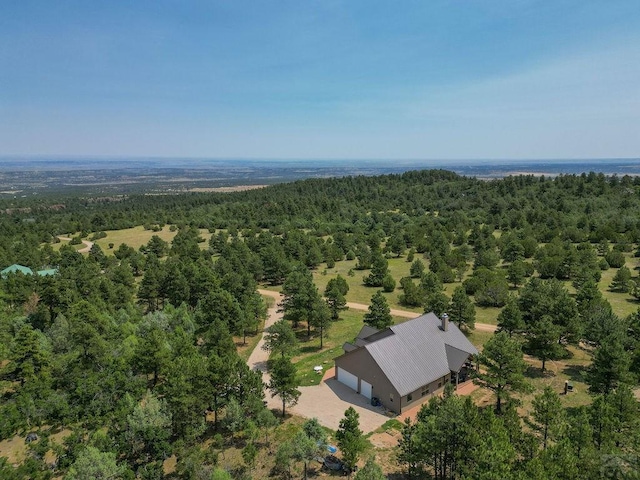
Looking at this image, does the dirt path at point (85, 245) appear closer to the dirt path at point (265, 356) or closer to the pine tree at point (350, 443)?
the dirt path at point (265, 356)

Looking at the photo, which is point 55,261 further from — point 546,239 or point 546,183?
point 546,183

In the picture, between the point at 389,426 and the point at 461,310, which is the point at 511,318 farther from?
the point at 389,426

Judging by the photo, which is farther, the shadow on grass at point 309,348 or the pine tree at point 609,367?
the shadow on grass at point 309,348

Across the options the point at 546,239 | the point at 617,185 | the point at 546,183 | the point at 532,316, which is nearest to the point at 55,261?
the point at 532,316

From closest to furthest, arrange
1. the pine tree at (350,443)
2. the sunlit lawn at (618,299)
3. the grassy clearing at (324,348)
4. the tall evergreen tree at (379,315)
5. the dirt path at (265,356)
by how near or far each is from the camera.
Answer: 1. the pine tree at (350,443)
2. the dirt path at (265,356)
3. the grassy clearing at (324,348)
4. the tall evergreen tree at (379,315)
5. the sunlit lawn at (618,299)

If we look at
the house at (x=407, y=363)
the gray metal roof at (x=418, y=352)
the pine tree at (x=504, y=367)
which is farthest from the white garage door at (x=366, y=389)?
the pine tree at (x=504, y=367)

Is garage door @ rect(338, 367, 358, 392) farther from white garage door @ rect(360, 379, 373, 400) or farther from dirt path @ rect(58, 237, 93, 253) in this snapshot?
dirt path @ rect(58, 237, 93, 253)

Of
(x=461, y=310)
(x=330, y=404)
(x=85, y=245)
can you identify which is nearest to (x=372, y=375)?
(x=330, y=404)
